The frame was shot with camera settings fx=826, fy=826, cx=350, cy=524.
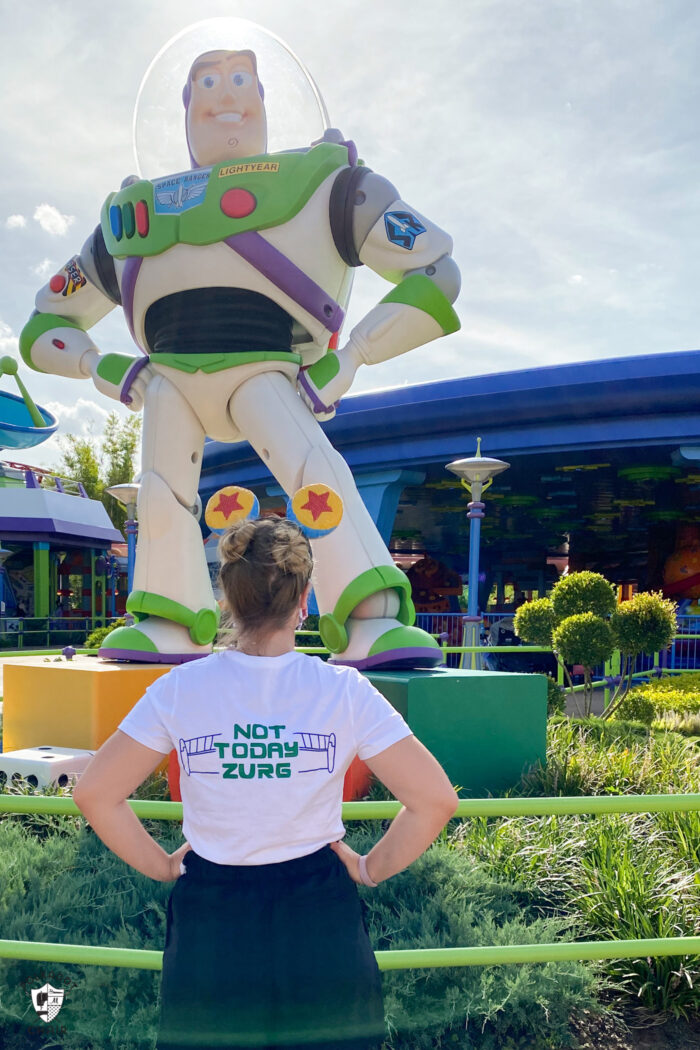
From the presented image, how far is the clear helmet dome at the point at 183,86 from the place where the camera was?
4352 mm

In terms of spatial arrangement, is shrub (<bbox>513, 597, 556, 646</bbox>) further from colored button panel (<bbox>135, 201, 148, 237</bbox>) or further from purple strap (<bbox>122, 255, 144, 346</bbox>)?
colored button panel (<bbox>135, 201, 148, 237</bbox>)

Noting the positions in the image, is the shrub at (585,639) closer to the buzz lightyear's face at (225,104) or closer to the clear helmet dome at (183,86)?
the clear helmet dome at (183,86)

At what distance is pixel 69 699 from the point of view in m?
4.34

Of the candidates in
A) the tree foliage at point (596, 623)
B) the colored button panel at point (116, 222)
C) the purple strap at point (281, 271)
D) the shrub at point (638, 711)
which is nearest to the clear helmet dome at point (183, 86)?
the colored button panel at point (116, 222)

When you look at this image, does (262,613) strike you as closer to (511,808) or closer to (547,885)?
(511,808)

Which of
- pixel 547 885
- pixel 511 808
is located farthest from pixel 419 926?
pixel 511 808

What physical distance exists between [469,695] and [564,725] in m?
1.84

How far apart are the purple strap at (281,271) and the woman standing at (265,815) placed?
2.89m

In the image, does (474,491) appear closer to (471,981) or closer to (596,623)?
(596,623)

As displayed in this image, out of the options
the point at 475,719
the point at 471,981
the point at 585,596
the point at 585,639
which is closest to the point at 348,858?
the point at 471,981

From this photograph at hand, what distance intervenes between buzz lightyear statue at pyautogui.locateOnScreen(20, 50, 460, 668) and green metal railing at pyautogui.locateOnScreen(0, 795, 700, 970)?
1.93 meters

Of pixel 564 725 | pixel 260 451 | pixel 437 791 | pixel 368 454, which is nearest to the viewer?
pixel 437 791

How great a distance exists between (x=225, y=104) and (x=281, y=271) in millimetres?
917

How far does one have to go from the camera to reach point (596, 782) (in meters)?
4.09
